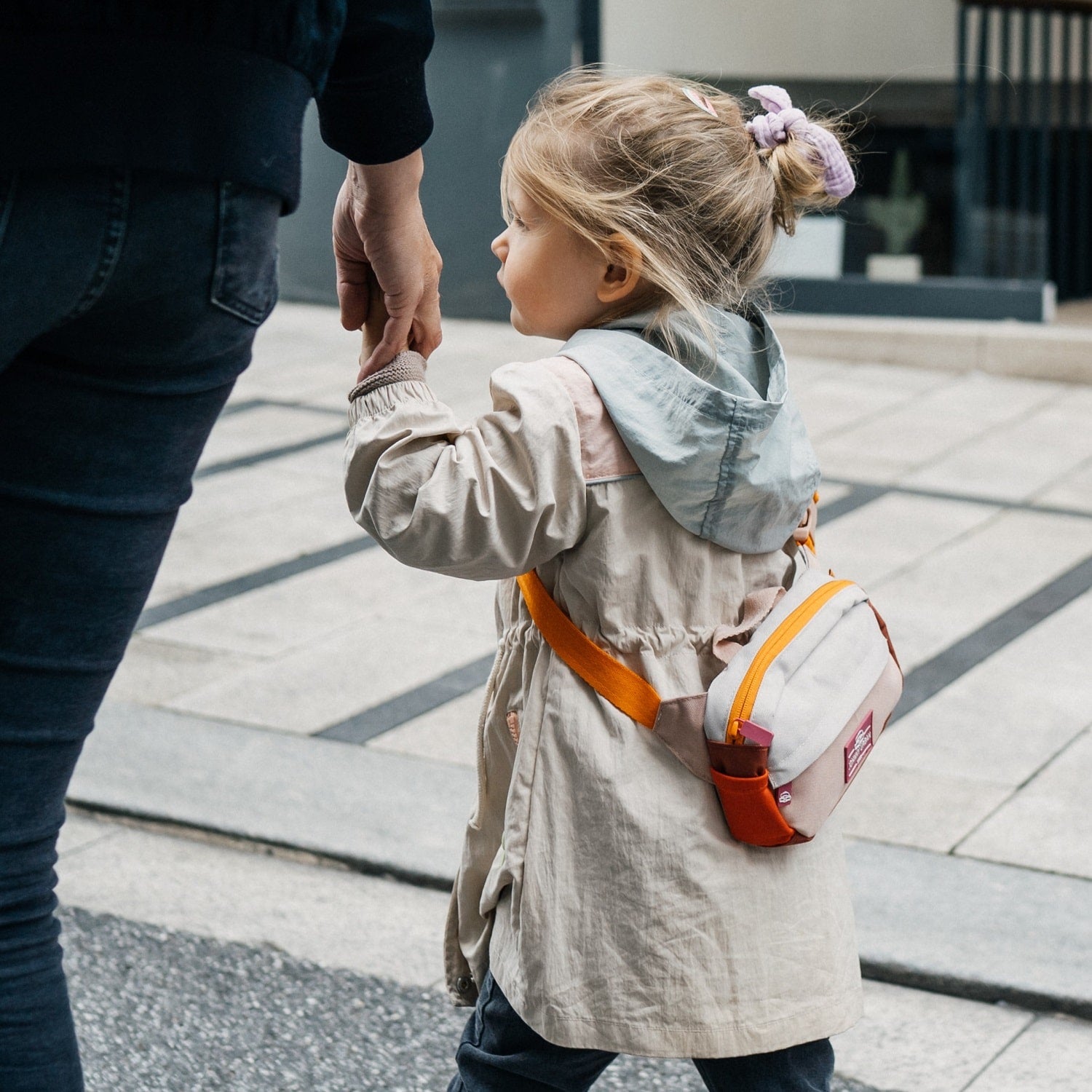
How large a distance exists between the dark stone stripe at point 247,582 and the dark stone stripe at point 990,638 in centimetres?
157

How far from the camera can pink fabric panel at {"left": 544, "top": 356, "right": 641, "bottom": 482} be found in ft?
5.31

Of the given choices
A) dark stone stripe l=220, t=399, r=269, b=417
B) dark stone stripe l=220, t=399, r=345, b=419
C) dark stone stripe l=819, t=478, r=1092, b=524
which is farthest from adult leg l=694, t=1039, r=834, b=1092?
dark stone stripe l=220, t=399, r=269, b=417

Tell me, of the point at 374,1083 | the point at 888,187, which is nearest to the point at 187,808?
the point at 374,1083

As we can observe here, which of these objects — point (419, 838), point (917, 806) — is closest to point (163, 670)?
point (419, 838)

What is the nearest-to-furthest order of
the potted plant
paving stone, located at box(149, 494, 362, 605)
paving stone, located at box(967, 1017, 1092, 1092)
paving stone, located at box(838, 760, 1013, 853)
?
paving stone, located at box(967, 1017, 1092, 1092) → paving stone, located at box(838, 760, 1013, 853) → paving stone, located at box(149, 494, 362, 605) → the potted plant

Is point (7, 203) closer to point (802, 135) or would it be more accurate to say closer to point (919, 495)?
point (802, 135)

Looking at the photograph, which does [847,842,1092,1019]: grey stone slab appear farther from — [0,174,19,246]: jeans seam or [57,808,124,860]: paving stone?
[0,174,19,246]: jeans seam

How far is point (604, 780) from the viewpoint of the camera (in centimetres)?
164

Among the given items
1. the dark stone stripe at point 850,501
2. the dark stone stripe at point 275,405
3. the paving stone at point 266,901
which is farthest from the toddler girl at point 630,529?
the dark stone stripe at point 275,405

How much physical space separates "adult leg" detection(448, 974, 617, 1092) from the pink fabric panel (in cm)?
58

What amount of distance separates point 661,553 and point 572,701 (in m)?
0.18

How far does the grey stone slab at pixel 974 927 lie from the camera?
2.54 m

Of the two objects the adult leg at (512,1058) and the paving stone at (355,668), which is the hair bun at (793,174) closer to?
the adult leg at (512,1058)

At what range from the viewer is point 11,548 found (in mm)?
1418
